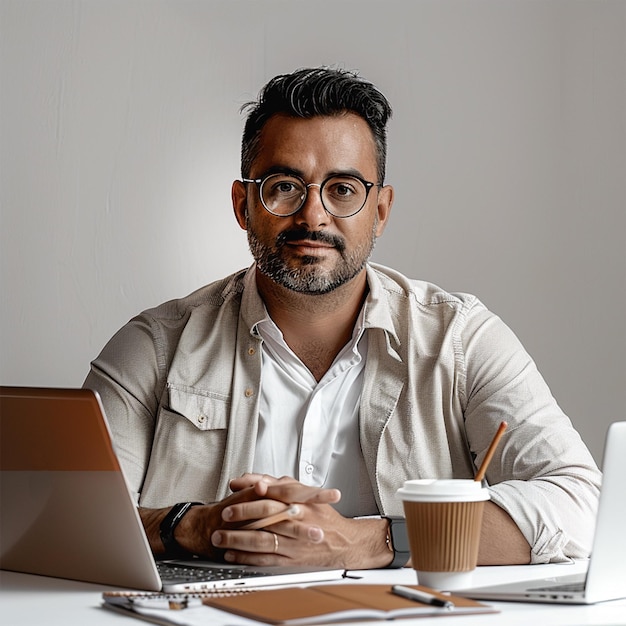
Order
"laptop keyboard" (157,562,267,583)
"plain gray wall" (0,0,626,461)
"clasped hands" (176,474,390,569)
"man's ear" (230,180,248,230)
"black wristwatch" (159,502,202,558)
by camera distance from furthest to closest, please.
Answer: "plain gray wall" (0,0,626,461)
"man's ear" (230,180,248,230)
"black wristwatch" (159,502,202,558)
"clasped hands" (176,474,390,569)
"laptop keyboard" (157,562,267,583)

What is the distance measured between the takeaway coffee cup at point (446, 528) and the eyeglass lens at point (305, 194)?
937 mm

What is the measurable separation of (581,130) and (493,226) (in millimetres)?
366

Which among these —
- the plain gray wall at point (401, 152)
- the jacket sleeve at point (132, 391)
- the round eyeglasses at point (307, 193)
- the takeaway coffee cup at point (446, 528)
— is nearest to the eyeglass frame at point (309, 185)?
the round eyeglasses at point (307, 193)

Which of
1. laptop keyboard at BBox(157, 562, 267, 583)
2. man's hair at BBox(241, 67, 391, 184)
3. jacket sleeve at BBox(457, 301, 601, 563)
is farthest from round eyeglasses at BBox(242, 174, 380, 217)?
laptop keyboard at BBox(157, 562, 267, 583)

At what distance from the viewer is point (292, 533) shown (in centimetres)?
138

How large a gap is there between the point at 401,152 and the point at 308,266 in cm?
104

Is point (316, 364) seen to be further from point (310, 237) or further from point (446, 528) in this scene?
point (446, 528)

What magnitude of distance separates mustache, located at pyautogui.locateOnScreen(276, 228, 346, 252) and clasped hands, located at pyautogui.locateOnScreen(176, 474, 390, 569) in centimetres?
62

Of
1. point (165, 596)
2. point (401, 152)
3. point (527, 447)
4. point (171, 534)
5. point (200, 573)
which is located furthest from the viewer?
point (401, 152)

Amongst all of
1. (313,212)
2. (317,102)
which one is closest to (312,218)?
(313,212)

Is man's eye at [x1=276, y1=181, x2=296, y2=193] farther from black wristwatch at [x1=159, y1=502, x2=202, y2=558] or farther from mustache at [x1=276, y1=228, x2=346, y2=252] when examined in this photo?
black wristwatch at [x1=159, y1=502, x2=202, y2=558]

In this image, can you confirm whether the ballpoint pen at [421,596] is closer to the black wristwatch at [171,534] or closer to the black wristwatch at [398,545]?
the black wristwatch at [398,545]

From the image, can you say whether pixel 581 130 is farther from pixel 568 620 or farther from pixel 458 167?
pixel 568 620

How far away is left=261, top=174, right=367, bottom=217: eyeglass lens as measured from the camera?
1962 millimetres
